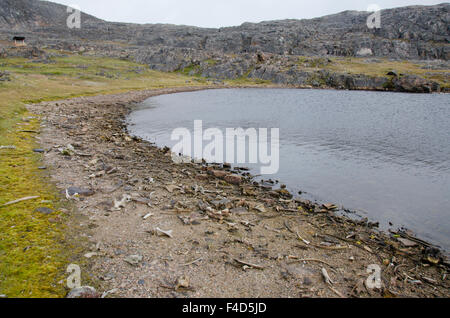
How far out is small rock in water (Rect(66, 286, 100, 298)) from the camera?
9.50 m

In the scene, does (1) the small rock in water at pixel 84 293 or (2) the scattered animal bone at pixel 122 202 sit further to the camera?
(2) the scattered animal bone at pixel 122 202

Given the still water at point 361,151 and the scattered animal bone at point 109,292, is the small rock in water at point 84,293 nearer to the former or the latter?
the scattered animal bone at point 109,292

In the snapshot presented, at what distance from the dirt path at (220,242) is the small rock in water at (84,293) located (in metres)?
0.45

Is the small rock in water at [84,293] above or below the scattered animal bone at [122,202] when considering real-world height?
below

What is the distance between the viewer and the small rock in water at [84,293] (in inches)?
374

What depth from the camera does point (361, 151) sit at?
34.9 m

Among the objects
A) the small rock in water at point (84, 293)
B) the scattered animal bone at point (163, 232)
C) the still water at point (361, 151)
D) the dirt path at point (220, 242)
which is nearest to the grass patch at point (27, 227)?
the small rock in water at point (84, 293)

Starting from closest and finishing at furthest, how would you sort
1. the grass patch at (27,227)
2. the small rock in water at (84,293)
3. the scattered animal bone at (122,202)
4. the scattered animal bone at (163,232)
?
the small rock in water at (84,293)
the grass patch at (27,227)
the scattered animal bone at (163,232)
the scattered animal bone at (122,202)

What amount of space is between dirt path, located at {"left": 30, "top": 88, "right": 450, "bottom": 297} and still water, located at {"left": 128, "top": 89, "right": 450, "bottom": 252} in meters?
4.04

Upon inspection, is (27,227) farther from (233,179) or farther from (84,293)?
(233,179)

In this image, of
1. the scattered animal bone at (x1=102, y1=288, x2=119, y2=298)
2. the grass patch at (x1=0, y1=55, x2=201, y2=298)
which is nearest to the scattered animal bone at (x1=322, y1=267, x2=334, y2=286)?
the scattered animal bone at (x1=102, y1=288, x2=119, y2=298)

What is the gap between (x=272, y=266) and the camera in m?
12.3
